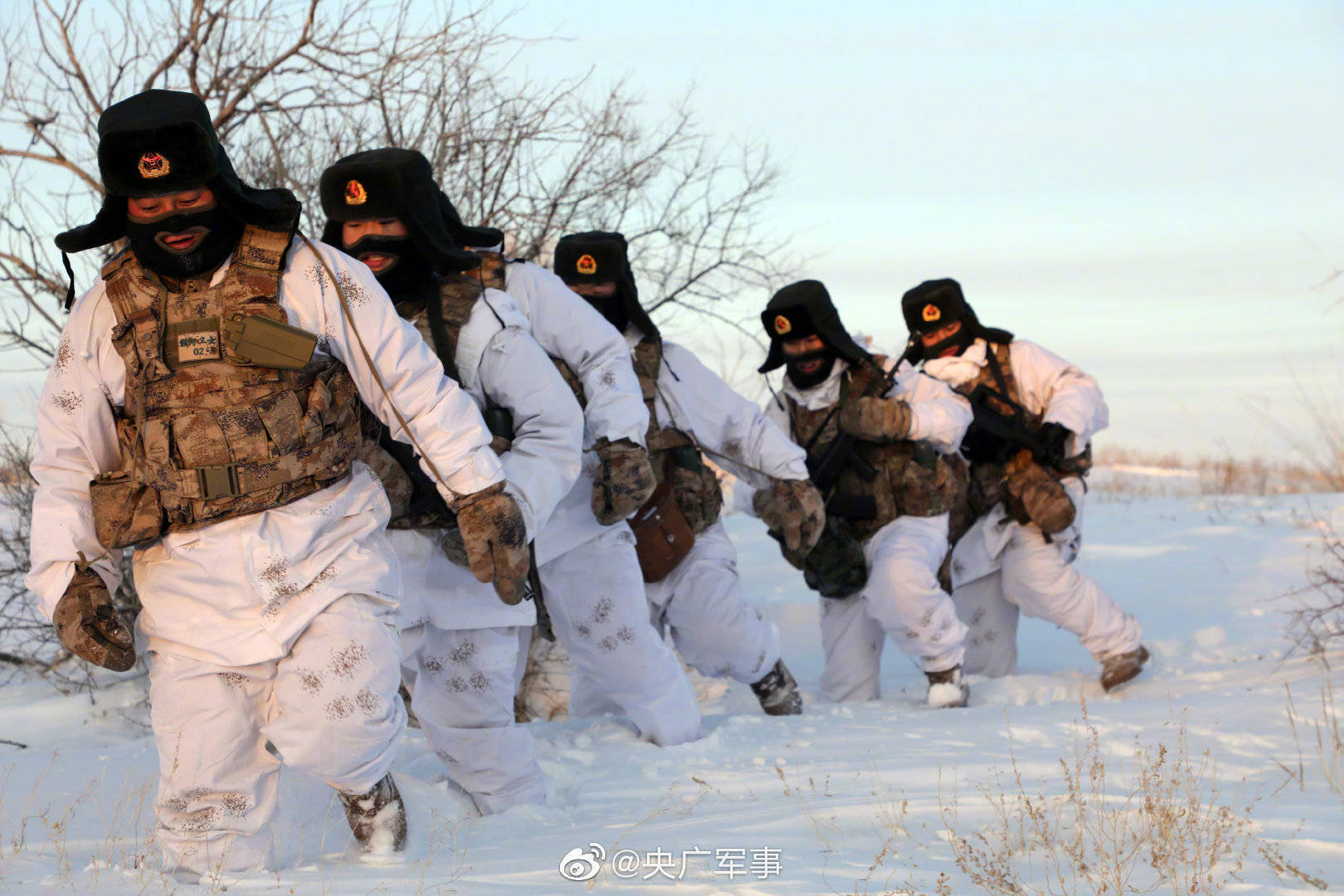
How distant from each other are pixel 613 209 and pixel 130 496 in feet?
16.2

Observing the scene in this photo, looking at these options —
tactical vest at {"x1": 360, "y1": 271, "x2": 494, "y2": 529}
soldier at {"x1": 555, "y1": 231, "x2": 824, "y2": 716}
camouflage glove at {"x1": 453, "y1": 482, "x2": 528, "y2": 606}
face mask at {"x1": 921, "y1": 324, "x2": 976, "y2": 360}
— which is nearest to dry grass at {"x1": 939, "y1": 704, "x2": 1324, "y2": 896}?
camouflage glove at {"x1": 453, "y1": 482, "x2": 528, "y2": 606}

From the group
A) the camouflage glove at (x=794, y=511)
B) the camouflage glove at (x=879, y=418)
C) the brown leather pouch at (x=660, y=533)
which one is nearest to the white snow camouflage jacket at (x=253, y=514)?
the brown leather pouch at (x=660, y=533)

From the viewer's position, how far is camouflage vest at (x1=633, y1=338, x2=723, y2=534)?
5.53m

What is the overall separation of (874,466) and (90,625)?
3984 millimetres

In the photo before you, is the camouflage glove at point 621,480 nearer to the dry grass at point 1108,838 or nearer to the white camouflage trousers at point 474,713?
the white camouflage trousers at point 474,713

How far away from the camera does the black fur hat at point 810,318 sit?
20.5 feet

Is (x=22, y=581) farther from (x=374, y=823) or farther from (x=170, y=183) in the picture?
(x=170, y=183)

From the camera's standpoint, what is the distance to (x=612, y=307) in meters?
5.52

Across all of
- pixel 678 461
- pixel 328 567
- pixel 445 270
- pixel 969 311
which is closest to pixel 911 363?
pixel 969 311

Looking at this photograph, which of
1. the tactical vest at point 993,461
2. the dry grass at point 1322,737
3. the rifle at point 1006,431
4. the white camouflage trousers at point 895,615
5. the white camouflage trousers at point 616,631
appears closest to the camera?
the dry grass at point 1322,737

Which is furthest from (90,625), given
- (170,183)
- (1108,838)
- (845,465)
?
(845,465)

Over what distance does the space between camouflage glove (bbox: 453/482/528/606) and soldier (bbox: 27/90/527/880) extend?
87 millimetres

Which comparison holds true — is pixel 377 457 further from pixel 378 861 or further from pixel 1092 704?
pixel 1092 704

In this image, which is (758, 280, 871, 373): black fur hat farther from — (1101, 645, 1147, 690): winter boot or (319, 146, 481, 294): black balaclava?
(319, 146, 481, 294): black balaclava
